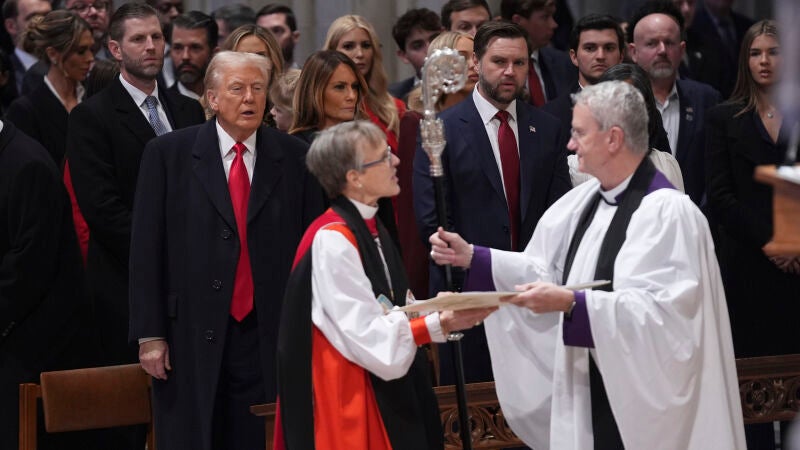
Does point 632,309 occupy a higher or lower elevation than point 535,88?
lower

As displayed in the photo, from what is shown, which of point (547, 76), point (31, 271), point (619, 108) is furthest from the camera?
point (547, 76)

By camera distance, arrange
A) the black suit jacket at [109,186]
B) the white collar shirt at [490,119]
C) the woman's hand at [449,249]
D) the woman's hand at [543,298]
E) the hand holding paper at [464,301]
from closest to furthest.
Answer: the hand holding paper at [464,301] < the woman's hand at [543,298] < the woman's hand at [449,249] < the black suit jacket at [109,186] < the white collar shirt at [490,119]

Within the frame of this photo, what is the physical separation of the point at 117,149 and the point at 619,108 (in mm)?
2676

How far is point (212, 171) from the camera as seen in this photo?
5.53 m

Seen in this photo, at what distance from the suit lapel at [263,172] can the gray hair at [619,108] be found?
1.38 meters

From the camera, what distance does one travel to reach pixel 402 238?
696cm

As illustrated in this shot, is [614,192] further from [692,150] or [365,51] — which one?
[365,51]

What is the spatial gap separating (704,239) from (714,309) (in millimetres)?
238

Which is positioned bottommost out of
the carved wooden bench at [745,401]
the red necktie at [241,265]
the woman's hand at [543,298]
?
the carved wooden bench at [745,401]

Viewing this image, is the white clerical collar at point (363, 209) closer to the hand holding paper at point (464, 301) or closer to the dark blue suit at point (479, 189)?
the hand holding paper at point (464, 301)

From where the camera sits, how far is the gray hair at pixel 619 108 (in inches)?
186

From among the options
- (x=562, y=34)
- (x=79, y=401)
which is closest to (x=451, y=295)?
(x=79, y=401)

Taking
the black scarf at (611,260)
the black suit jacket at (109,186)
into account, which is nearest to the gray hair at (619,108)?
the black scarf at (611,260)

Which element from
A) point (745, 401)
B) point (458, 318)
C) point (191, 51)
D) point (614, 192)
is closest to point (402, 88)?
point (191, 51)
